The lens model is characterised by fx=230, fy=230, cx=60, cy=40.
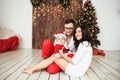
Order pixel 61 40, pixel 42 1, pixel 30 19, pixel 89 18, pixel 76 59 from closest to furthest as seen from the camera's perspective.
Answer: pixel 76 59, pixel 61 40, pixel 89 18, pixel 42 1, pixel 30 19

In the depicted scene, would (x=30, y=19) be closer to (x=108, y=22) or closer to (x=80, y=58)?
(x=108, y=22)

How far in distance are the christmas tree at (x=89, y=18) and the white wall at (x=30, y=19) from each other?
0.71 meters

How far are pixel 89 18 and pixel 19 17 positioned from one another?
8.40ft

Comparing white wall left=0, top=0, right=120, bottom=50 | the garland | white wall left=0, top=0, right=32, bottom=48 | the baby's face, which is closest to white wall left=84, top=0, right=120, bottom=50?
white wall left=0, top=0, right=120, bottom=50

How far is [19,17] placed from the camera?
830 centimetres

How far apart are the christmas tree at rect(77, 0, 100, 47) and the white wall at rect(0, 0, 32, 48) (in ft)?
6.33

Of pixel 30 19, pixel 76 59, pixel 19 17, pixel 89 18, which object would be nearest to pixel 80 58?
pixel 76 59

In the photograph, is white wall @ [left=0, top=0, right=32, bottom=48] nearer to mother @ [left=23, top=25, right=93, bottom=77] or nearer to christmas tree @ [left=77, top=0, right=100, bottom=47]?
christmas tree @ [left=77, top=0, right=100, bottom=47]

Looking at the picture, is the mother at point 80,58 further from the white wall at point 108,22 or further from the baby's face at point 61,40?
the white wall at point 108,22

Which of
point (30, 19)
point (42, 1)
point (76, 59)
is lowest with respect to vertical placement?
point (76, 59)

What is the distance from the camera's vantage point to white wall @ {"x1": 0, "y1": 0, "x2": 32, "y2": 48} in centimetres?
823

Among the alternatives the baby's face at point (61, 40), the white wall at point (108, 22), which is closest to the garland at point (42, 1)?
the white wall at point (108, 22)

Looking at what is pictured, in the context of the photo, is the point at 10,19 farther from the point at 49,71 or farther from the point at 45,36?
the point at 49,71

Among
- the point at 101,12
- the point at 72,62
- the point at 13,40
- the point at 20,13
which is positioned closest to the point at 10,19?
the point at 20,13
